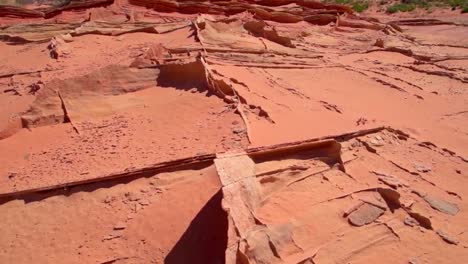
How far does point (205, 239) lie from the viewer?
3.95 meters

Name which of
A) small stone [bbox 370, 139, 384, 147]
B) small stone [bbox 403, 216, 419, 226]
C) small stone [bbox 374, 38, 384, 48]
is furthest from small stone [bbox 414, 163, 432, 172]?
small stone [bbox 374, 38, 384, 48]

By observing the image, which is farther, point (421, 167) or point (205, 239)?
point (421, 167)

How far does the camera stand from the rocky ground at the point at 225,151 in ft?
12.9

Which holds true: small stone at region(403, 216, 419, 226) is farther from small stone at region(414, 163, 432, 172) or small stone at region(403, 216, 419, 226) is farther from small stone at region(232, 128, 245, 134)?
small stone at region(232, 128, 245, 134)

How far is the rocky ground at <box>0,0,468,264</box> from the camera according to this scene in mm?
3945

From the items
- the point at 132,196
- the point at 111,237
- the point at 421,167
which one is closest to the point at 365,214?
the point at 421,167

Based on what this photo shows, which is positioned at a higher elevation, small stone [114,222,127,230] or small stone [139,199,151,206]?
small stone [139,199,151,206]

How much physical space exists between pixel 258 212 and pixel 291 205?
1.25ft

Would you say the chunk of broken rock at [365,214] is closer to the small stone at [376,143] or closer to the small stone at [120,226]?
the small stone at [376,143]

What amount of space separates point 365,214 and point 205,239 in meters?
1.49

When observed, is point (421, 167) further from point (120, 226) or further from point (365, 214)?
point (120, 226)

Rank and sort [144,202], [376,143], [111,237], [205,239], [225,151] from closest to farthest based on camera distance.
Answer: [205,239] < [111,237] < [144,202] < [225,151] < [376,143]

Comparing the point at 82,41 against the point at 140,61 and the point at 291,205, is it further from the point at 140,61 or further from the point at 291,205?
the point at 291,205

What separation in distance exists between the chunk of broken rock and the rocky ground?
0.01 m
